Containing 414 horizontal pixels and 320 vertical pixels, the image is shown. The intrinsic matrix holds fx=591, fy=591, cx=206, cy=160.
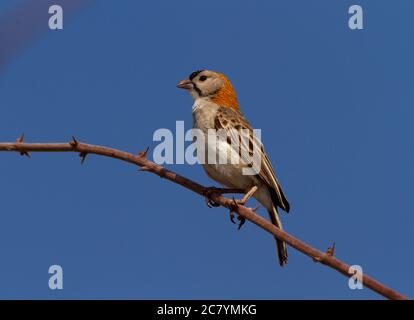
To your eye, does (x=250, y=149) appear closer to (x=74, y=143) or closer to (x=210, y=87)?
(x=210, y=87)

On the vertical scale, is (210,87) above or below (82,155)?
A: above

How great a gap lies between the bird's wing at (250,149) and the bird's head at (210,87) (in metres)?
0.79

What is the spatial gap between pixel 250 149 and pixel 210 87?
1.68 metres

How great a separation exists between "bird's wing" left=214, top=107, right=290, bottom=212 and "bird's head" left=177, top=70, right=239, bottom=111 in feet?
2.58

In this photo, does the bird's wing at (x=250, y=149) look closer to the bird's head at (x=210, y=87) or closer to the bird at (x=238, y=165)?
the bird at (x=238, y=165)

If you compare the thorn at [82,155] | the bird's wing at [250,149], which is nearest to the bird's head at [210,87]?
the bird's wing at [250,149]

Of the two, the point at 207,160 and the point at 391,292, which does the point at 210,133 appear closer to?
the point at 207,160

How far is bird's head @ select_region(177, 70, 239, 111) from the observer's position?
8211 millimetres

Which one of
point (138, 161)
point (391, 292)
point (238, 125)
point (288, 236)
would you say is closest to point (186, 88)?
point (238, 125)

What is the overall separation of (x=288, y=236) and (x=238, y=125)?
4.38 meters

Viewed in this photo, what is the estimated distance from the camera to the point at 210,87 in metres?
8.29

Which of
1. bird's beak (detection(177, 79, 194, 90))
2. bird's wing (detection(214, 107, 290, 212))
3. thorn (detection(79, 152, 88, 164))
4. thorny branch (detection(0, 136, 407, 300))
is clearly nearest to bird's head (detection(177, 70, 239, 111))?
bird's beak (detection(177, 79, 194, 90))

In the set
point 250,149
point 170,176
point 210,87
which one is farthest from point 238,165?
point 170,176

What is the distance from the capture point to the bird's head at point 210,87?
8.21 m
